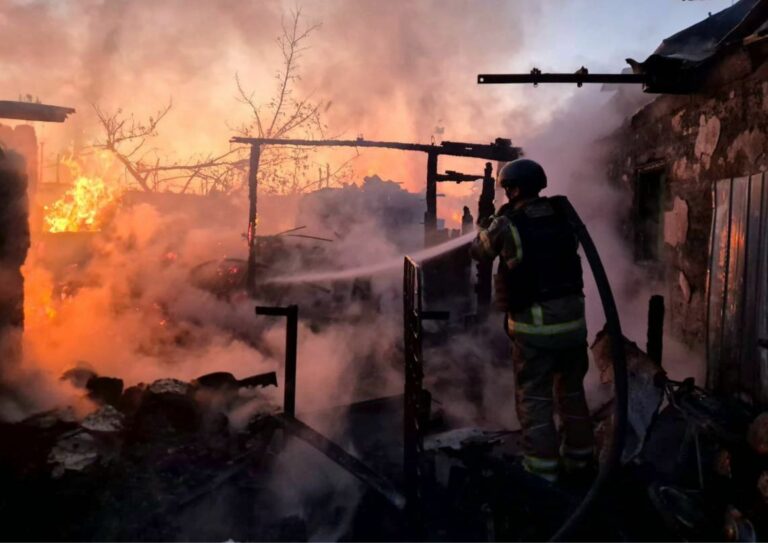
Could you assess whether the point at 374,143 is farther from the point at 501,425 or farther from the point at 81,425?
the point at 81,425

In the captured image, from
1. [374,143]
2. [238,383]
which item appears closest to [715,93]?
[238,383]

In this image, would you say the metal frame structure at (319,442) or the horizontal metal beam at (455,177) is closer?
the metal frame structure at (319,442)

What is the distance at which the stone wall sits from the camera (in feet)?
16.2

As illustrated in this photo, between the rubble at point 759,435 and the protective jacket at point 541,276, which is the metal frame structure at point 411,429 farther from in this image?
the rubble at point 759,435

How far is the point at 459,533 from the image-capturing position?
3.40 meters

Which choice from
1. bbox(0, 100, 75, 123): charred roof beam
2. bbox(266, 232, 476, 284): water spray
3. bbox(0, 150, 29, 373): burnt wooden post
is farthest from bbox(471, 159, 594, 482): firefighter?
bbox(266, 232, 476, 284): water spray

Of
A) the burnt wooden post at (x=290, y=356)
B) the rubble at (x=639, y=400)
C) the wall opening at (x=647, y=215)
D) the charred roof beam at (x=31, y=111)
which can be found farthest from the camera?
the wall opening at (x=647, y=215)

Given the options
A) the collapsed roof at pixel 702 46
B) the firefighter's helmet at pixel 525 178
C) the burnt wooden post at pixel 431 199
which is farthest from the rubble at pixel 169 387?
the burnt wooden post at pixel 431 199

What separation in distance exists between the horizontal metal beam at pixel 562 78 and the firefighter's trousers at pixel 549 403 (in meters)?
3.55

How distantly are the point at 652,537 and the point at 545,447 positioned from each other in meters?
0.80

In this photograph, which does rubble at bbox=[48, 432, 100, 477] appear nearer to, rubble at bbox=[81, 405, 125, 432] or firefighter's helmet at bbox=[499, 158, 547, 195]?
rubble at bbox=[81, 405, 125, 432]

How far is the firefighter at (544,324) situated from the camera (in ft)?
12.0

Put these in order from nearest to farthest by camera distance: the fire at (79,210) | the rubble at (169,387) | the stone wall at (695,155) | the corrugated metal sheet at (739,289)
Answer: the corrugated metal sheet at (739,289), the stone wall at (695,155), the rubble at (169,387), the fire at (79,210)

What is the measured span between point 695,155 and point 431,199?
6.71m
